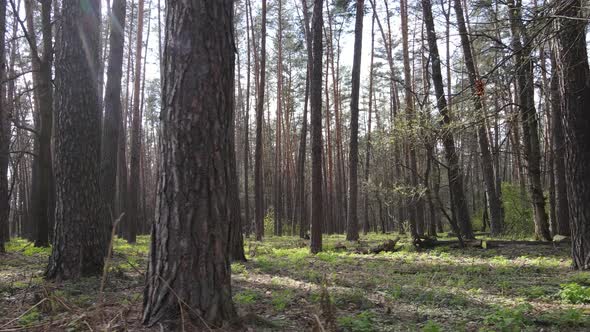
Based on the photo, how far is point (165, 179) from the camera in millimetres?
3221

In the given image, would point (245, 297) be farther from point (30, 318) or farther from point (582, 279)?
point (582, 279)

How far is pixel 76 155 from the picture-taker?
5738 mm

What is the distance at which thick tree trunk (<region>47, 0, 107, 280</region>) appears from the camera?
5.65 m

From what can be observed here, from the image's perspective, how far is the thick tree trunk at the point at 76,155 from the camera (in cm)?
565

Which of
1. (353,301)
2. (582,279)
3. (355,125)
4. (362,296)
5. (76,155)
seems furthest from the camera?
(355,125)

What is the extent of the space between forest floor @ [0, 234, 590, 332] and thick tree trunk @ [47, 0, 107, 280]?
1.31 ft

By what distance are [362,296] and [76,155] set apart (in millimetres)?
4014

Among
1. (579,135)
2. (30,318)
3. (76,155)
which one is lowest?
(30,318)

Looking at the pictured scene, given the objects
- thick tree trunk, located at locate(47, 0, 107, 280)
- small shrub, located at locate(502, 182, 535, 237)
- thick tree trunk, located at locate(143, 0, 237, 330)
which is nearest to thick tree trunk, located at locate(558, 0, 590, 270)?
thick tree trunk, located at locate(143, 0, 237, 330)

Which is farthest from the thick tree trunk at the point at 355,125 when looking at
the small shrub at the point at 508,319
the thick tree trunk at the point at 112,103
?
the small shrub at the point at 508,319

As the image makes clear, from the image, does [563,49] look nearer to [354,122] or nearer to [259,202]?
[354,122]

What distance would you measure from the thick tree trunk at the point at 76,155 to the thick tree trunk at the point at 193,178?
2974 millimetres

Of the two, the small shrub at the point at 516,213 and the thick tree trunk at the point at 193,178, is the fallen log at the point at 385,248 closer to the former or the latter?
the small shrub at the point at 516,213

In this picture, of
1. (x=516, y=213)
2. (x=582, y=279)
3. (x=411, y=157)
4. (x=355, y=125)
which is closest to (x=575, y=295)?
(x=582, y=279)
